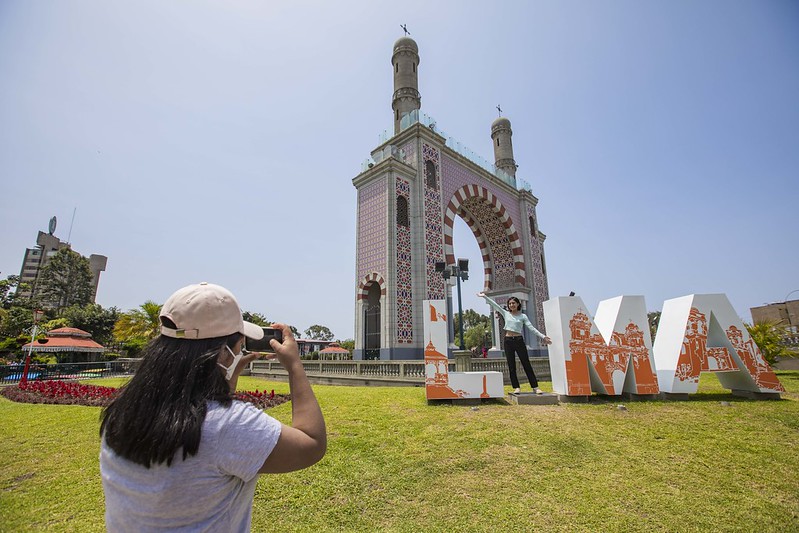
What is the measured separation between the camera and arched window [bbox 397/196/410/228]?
1716 centimetres

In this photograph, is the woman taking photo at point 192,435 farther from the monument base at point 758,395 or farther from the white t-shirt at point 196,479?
the monument base at point 758,395

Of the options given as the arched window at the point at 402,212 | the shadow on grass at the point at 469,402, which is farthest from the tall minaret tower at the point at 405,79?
the shadow on grass at the point at 469,402

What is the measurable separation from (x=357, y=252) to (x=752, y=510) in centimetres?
1561

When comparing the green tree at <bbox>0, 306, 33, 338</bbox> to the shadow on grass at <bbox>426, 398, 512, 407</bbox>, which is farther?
→ the green tree at <bbox>0, 306, 33, 338</bbox>

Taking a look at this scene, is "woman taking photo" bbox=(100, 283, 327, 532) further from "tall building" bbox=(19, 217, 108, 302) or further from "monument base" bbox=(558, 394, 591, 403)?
"tall building" bbox=(19, 217, 108, 302)

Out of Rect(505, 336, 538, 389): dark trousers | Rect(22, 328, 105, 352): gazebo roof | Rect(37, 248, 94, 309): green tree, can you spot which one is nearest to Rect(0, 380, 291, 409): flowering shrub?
Rect(505, 336, 538, 389): dark trousers

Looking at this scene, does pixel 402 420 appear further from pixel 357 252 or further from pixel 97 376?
pixel 97 376

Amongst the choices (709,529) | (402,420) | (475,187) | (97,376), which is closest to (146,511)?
(709,529)

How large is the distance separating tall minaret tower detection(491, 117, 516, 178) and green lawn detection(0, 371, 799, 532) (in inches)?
875

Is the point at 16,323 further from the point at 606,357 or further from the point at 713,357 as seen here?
the point at 713,357

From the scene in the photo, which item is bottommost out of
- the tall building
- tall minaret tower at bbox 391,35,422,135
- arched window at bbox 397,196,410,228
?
arched window at bbox 397,196,410,228

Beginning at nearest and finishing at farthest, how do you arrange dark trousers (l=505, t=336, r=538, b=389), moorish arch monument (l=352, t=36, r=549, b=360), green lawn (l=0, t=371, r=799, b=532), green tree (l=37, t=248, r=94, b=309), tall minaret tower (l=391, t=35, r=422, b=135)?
green lawn (l=0, t=371, r=799, b=532)
dark trousers (l=505, t=336, r=538, b=389)
moorish arch monument (l=352, t=36, r=549, b=360)
tall minaret tower (l=391, t=35, r=422, b=135)
green tree (l=37, t=248, r=94, b=309)

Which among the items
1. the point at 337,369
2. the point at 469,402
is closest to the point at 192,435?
the point at 469,402

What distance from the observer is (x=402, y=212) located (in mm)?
17297
